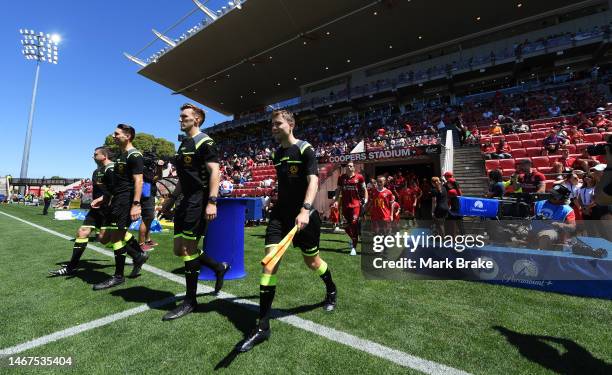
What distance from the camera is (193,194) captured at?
336 cm

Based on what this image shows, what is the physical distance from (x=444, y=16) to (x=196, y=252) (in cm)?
3263

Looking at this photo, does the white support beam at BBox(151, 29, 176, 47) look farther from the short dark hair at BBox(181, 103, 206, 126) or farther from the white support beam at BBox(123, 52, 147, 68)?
the short dark hair at BBox(181, 103, 206, 126)

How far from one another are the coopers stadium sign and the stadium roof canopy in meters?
19.3

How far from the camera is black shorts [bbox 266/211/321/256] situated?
301 centimetres

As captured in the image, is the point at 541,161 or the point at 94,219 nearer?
the point at 94,219

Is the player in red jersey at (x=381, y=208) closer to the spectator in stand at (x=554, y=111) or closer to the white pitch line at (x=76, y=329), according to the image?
the white pitch line at (x=76, y=329)

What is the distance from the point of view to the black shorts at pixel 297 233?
3.01 m

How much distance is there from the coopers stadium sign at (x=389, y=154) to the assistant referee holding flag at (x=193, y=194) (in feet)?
40.6

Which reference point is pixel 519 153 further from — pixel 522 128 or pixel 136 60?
pixel 136 60

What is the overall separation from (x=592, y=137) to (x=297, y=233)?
1604cm

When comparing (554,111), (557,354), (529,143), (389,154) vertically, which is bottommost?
(557,354)

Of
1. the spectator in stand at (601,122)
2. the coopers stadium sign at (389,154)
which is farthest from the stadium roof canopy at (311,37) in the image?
the coopers stadium sign at (389,154)

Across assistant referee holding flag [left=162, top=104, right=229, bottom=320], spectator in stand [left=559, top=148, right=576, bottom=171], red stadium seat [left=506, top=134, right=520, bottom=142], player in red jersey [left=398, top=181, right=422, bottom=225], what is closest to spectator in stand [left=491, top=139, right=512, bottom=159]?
red stadium seat [left=506, top=134, right=520, bottom=142]

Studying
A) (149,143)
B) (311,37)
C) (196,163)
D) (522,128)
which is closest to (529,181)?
(196,163)
